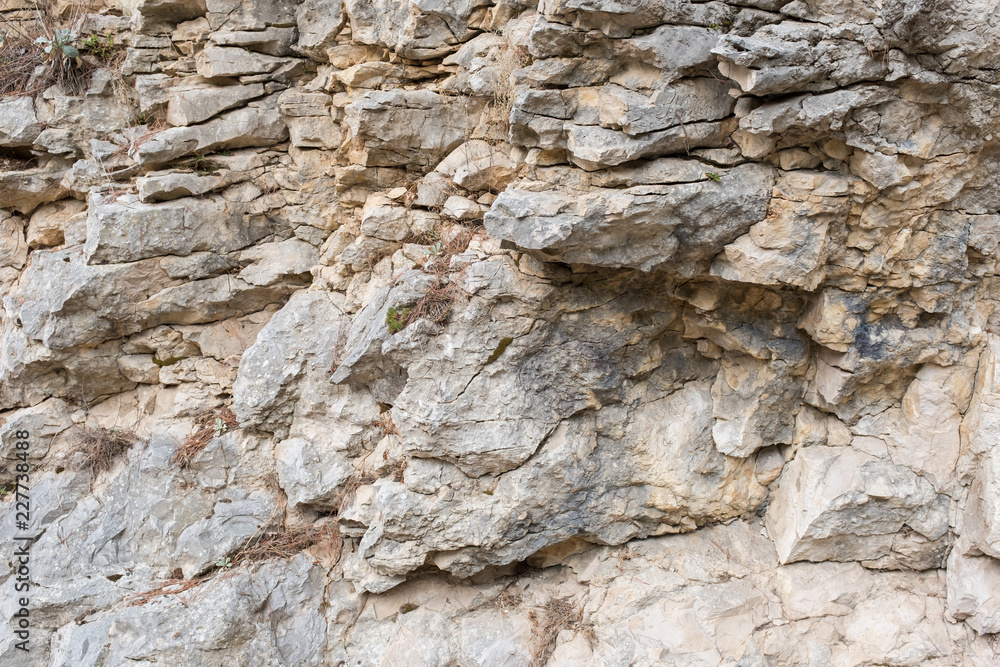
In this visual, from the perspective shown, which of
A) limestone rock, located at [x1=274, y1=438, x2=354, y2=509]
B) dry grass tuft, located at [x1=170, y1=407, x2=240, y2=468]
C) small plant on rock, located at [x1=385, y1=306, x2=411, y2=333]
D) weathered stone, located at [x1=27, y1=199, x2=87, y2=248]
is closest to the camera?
small plant on rock, located at [x1=385, y1=306, x2=411, y2=333]

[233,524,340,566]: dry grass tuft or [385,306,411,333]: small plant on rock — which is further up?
[385,306,411,333]: small plant on rock

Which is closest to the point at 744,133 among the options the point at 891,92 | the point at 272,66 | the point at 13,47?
the point at 891,92

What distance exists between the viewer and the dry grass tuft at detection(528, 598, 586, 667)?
5.09 meters

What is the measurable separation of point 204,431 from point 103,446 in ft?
3.36

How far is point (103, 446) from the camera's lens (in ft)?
20.6

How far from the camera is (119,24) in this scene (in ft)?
22.2

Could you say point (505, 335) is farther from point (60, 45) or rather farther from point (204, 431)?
point (60, 45)

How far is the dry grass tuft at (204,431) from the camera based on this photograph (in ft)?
20.0

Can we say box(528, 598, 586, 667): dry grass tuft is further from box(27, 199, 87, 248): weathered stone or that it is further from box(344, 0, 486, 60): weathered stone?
box(27, 199, 87, 248): weathered stone

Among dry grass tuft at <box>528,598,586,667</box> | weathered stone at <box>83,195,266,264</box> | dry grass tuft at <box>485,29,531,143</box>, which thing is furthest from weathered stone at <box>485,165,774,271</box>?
weathered stone at <box>83,195,266,264</box>

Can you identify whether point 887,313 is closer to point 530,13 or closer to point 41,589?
point 530,13

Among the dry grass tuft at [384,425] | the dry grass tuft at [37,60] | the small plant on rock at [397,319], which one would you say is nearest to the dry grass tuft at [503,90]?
the small plant on rock at [397,319]

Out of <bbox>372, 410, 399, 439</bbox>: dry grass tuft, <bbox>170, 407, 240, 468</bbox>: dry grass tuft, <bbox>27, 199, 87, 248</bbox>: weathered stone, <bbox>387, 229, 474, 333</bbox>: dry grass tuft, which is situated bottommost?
<bbox>170, 407, 240, 468</bbox>: dry grass tuft

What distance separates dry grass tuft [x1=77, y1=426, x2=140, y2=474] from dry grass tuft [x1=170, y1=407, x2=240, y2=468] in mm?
612
